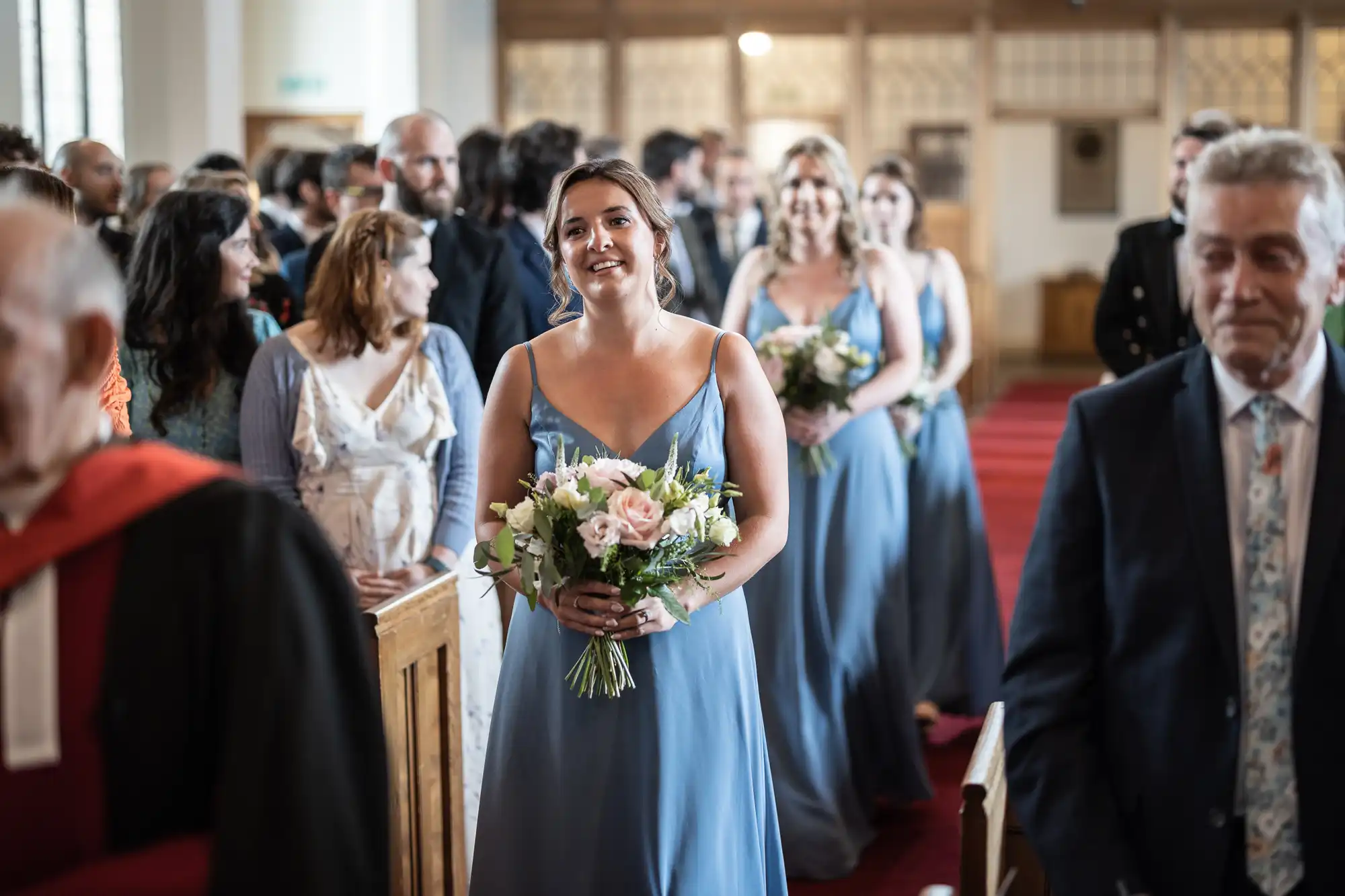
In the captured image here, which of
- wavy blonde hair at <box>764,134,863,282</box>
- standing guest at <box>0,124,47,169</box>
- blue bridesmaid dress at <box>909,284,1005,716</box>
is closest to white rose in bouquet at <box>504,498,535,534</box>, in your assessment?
standing guest at <box>0,124,47,169</box>

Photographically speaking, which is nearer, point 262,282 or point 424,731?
point 424,731

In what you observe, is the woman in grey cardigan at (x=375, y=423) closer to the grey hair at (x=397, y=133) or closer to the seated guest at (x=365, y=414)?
the seated guest at (x=365, y=414)

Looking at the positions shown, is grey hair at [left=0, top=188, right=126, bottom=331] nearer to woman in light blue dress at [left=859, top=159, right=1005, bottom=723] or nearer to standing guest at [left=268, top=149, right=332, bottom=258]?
woman in light blue dress at [left=859, top=159, right=1005, bottom=723]

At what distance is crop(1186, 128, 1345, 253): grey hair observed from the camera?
6.93ft

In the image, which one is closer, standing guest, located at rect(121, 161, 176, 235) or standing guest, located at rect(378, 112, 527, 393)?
standing guest, located at rect(378, 112, 527, 393)

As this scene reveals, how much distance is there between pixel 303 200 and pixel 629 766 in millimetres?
5586

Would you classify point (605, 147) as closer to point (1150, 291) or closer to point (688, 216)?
point (688, 216)

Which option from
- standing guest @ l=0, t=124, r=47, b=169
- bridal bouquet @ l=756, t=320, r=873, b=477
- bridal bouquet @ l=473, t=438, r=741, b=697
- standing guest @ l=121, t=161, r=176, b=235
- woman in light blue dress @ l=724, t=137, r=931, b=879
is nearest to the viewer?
bridal bouquet @ l=473, t=438, r=741, b=697

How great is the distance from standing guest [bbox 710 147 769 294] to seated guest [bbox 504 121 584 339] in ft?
13.4

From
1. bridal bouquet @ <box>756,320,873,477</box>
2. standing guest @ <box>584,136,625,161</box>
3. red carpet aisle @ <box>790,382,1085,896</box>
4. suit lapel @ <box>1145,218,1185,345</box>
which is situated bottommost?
red carpet aisle @ <box>790,382,1085,896</box>

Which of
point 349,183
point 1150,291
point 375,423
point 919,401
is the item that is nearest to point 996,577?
point 919,401

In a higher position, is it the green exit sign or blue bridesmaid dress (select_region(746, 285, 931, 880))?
the green exit sign

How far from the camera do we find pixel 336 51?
14133 mm

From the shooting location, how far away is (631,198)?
3424 millimetres
